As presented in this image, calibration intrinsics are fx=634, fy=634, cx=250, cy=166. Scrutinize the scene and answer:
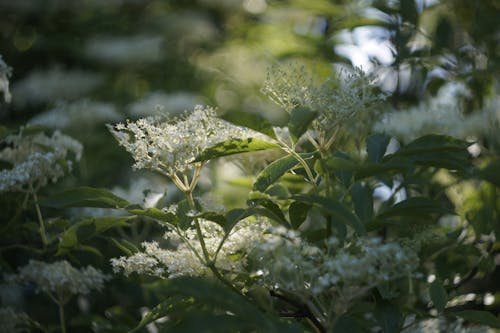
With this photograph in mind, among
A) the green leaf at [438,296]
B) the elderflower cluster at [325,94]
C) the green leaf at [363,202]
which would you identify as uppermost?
the elderflower cluster at [325,94]

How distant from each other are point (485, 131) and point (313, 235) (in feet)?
2.95

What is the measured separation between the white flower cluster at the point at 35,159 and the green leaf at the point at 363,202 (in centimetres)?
61

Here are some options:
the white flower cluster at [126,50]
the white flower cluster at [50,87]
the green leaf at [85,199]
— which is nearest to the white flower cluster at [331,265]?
the green leaf at [85,199]

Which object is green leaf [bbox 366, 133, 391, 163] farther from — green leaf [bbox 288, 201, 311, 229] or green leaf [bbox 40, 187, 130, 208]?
green leaf [bbox 40, 187, 130, 208]

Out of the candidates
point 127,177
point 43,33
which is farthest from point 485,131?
point 43,33

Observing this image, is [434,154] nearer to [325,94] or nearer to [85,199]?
[325,94]

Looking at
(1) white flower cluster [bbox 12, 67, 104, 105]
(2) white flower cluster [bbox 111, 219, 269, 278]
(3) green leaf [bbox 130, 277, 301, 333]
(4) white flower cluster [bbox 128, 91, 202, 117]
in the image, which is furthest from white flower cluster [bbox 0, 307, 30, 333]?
(1) white flower cluster [bbox 12, 67, 104, 105]

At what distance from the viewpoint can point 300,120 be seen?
0.88 meters

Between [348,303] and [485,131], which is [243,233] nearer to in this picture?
[348,303]

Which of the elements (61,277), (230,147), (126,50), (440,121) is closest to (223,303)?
(230,147)

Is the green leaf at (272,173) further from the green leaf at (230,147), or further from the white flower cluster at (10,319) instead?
the white flower cluster at (10,319)

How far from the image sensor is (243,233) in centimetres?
98

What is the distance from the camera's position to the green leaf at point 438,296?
0.94m

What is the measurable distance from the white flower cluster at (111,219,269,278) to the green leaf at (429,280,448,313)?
0.27 metres
